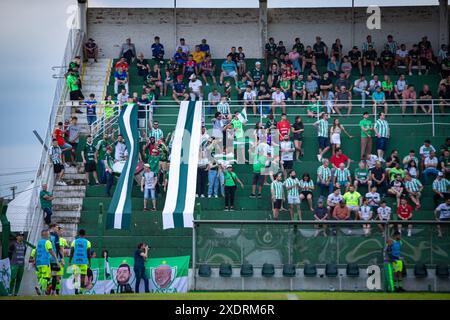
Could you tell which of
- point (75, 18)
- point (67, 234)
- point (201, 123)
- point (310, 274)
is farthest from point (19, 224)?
point (310, 274)

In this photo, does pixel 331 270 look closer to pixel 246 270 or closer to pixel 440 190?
pixel 246 270

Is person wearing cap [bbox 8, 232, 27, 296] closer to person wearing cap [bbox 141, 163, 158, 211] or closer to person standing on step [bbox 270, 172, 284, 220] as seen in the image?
person wearing cap [bbox 141, 163, 158, 211]

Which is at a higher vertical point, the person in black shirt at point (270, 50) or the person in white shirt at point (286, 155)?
the person in black shirt at point (270, 50)

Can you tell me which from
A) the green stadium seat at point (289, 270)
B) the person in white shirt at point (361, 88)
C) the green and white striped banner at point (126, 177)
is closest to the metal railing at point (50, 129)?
the green and white striped banner at point (126, 177)

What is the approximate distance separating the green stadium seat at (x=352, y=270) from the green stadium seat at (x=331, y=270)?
28 centimetres

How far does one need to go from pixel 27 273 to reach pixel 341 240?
7.41 metres

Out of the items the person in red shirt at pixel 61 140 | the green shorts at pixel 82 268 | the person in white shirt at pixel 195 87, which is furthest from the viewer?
the person in white shirt at pixel 195 87

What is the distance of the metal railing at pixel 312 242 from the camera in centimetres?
2253

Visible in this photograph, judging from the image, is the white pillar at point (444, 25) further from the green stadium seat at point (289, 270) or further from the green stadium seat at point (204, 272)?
the green stadium seat at point (204, 272)

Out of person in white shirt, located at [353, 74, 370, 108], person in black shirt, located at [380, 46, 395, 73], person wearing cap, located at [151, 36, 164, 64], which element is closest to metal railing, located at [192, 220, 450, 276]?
person in white shirt, located at [353, 74, 370, 108]

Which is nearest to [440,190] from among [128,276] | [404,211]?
[404,211]

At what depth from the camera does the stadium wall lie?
114 ft

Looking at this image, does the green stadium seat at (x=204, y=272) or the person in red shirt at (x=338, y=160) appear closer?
the green stadium seat at (x=204, y=272)

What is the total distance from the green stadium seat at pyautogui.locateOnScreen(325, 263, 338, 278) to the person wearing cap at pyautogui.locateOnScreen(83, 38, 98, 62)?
14.6 meters
